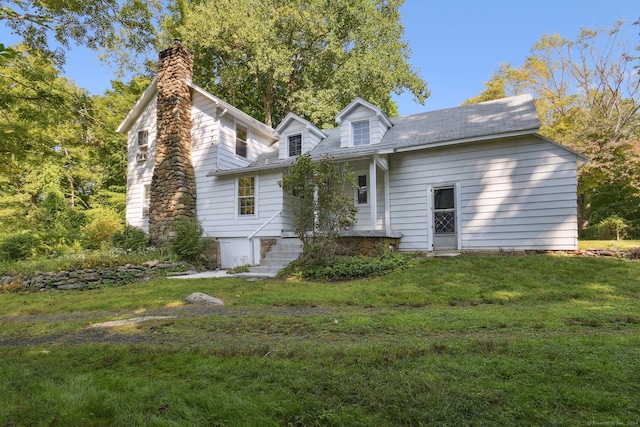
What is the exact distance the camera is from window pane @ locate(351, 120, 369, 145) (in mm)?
12727

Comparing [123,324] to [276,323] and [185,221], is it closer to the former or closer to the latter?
[276,323]

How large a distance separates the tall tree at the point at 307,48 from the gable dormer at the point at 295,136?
18.3 feet

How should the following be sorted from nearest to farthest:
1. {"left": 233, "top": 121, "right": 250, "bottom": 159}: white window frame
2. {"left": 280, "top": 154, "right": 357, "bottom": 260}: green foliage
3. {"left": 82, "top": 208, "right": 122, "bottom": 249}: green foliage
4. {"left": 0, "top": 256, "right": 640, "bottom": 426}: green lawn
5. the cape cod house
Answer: {"left": 0, "top": 256, "right": 640, "bottom": 426}: green lawn, {"left": 280, "top": 154, "right": 357, "bottom": 260}: green foliage, the cape cod house, {"left": 82, "top": 208, "right": 122, "bottom": 249}: green foliage, {"left": 233, "top": 121, "right": 250, "bottom": 159}: white window frame

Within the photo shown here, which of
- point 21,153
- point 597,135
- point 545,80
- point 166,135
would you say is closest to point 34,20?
point 21,153

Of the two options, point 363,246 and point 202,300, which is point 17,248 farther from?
point 363,246

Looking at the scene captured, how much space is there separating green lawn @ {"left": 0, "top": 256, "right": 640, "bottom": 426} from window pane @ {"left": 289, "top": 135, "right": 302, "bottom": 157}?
893cm

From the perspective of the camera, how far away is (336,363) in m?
2.83

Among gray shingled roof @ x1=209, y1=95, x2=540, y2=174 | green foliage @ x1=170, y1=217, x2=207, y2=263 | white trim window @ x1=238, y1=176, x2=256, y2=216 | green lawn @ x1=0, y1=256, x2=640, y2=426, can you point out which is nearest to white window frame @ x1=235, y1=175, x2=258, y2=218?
white trim window @ x1=238, y1=176, x2=256, y2=216

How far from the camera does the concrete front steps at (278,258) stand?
33.4 feet

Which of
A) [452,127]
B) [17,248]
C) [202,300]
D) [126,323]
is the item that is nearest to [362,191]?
[452,127]

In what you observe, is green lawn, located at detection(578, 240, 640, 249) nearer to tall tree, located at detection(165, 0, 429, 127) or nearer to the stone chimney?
tall tree, located at detection(165, 0, 429, 127)

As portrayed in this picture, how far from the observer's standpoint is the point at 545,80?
21.9 m

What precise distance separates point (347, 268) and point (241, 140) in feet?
29.3

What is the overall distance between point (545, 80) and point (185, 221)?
75.6ft
